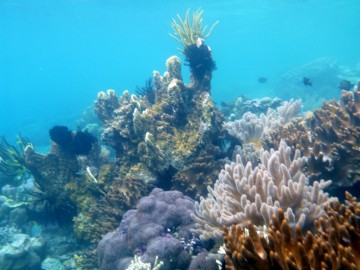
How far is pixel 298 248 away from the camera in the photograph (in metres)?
2.09

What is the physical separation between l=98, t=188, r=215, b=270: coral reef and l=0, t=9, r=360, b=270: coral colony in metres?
0.02

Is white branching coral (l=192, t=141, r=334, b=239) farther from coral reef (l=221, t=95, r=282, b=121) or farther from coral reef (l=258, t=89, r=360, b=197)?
coral reef (l=221, t=95, r=282, b=121)

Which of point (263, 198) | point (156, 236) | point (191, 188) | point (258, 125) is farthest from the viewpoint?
point (258, 125)

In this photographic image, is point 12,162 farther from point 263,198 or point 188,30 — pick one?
point 263,198

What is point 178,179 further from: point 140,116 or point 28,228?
point 28,228

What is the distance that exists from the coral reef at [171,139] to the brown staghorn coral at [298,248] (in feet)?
12.9

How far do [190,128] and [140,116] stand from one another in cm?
138

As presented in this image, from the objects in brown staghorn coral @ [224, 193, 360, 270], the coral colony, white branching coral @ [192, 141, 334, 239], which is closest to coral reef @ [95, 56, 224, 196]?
the coral colony

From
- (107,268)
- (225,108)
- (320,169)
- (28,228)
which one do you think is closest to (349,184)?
(320,169)

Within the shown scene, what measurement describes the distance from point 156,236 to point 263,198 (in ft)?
6.32

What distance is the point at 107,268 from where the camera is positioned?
4.96 metres

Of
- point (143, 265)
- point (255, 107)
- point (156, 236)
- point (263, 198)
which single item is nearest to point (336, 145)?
point (263, 198)

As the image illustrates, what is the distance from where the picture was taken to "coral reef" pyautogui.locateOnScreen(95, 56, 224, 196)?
6669 millimetres

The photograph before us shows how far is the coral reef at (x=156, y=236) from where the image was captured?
4.41 metres
